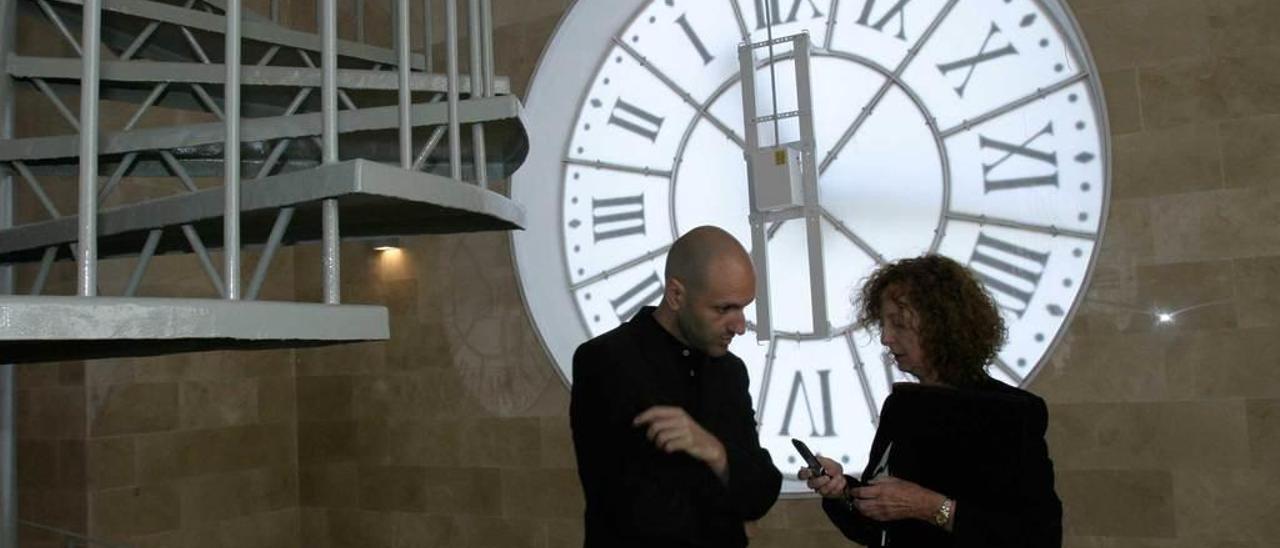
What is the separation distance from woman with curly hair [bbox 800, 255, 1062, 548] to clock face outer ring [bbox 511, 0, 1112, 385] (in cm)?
314

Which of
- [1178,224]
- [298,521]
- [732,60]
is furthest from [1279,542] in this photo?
[298,521]

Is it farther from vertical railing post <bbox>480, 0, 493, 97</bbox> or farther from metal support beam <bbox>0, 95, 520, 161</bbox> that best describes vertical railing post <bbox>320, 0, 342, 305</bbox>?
vertical railing post <bbox>480, 0, 493, 97</bbox>

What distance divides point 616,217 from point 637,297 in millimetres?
412

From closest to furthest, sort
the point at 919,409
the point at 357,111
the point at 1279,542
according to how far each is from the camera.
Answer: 1. the point at 919,409
2. the point at 357,111
3. the point at 1279,542

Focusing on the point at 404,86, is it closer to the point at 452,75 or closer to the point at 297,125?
the point at 452,75

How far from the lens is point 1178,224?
4066 mm

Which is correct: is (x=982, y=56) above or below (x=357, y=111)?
above

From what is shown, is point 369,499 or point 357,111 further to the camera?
point 369,499

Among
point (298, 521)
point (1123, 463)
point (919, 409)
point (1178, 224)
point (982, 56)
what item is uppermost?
point (982, 56)

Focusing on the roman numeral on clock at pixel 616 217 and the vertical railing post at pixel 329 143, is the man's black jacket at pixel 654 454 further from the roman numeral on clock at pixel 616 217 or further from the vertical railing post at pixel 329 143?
the roman numeral on clock at pixel 616 217

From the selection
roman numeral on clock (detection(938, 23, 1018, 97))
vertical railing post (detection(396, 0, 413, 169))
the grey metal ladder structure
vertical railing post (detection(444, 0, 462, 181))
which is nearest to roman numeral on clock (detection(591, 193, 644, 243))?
roman numeral on clock (detection(938, 23, 1018, 97))

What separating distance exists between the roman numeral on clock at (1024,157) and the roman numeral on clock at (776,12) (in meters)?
1.01

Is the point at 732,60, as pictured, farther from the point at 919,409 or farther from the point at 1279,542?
the point at 919,409

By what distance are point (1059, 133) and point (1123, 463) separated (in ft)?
4.28
